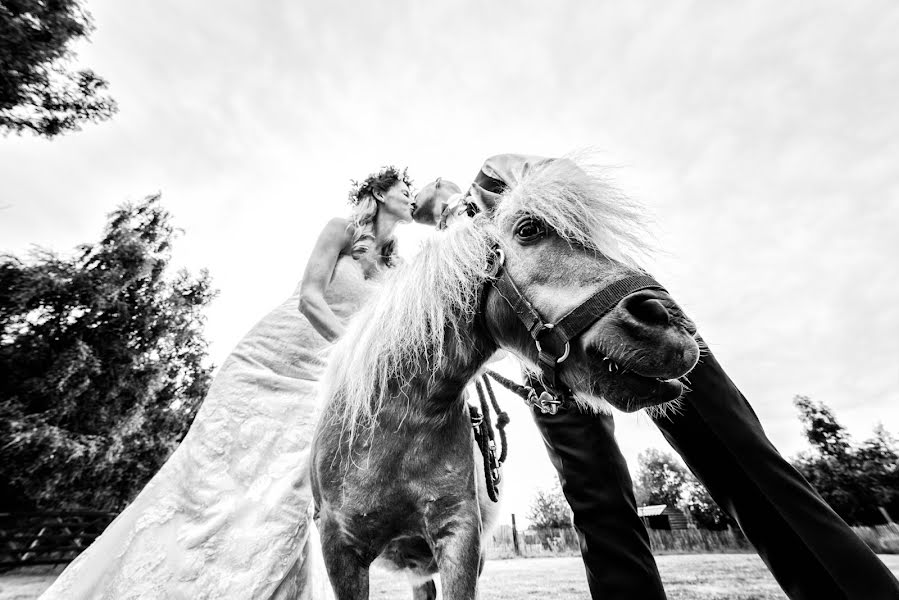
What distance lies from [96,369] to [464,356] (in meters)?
20.0

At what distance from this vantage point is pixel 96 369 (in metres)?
15.6

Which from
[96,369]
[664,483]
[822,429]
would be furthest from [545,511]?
[96,369]

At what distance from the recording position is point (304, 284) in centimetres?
241

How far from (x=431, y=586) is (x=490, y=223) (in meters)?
2.20

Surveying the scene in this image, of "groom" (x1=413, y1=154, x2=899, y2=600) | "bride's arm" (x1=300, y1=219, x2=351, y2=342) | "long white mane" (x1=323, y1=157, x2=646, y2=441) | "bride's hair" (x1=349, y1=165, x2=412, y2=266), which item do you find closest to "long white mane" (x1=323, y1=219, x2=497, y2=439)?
"long white mane" (x1=323, y1=157, x2=646, y2=441)

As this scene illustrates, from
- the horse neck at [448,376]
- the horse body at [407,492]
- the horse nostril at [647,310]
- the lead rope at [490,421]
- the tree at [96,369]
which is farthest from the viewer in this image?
the tree at [96,369]

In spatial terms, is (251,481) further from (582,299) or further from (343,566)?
(582,299)

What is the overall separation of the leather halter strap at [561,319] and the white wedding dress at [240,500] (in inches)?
48.8

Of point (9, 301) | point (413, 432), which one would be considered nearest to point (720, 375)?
point (413, 432)

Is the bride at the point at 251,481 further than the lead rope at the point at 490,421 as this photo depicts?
Yes

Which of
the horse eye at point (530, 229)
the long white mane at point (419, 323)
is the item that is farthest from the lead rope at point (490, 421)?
the horse eye at point (530, 229)

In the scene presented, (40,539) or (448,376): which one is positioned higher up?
(40,539)

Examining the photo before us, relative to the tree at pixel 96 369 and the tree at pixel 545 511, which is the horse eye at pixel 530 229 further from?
the tree at pixel 545 511

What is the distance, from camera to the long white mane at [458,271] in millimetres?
1490
